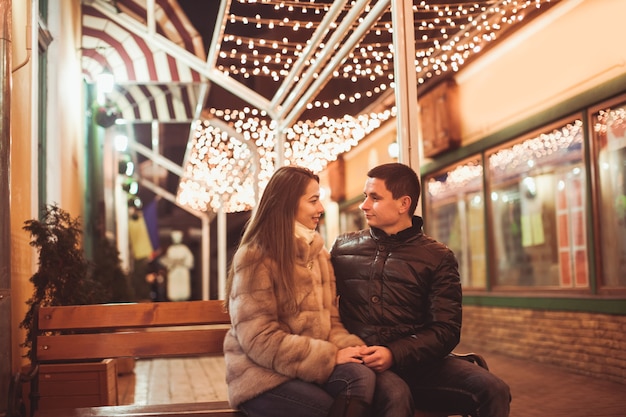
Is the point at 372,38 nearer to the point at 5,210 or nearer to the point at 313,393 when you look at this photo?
the point at 5,210

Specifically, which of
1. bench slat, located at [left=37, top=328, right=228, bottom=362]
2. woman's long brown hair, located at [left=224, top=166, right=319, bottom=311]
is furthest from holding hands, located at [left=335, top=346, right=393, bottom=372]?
bench slat, located at [left=37, top=328, right=228, bottom=362]

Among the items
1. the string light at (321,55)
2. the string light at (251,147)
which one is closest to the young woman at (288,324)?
the string light at (321,55)

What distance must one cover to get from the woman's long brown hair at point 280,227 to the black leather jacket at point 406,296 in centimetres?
46

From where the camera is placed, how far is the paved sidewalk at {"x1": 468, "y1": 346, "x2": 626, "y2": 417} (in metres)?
6.62

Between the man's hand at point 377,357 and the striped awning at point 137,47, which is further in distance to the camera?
the striped awning at point 137,47

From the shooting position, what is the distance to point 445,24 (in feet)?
30.3

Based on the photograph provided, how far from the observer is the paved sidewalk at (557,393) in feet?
21.7

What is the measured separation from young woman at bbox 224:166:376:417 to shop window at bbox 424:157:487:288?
27.3ft

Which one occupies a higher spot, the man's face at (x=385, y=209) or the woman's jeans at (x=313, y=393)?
the man's face at (x=385, y=209)

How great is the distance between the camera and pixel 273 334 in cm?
367

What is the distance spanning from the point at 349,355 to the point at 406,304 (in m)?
0.45

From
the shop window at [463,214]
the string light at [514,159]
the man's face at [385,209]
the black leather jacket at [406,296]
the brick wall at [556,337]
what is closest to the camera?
the black leather jacket at [406,296]

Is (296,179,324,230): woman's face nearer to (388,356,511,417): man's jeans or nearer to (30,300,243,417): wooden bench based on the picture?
(388,356,511,417): man's jeans

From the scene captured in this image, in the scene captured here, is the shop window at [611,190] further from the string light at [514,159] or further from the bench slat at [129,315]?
the bench slat at [129,315]
